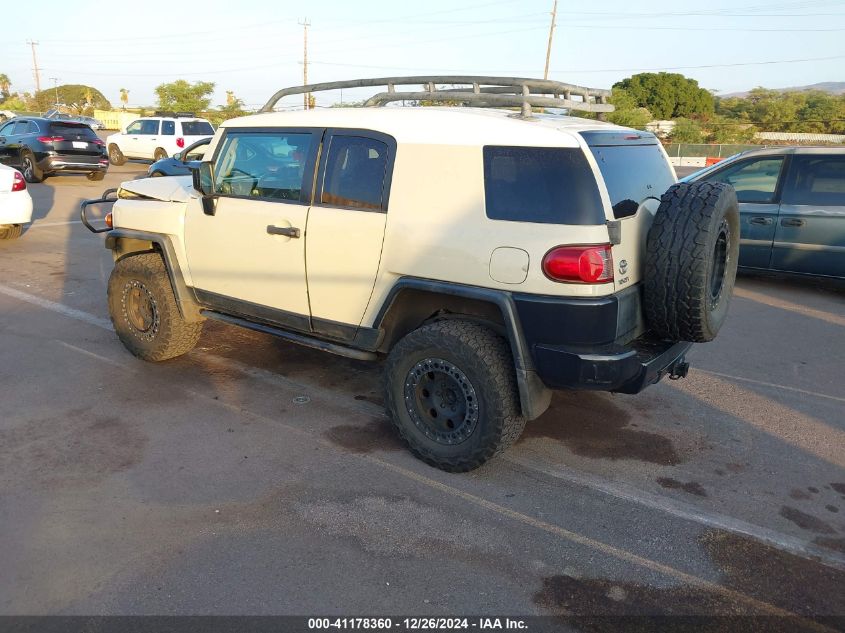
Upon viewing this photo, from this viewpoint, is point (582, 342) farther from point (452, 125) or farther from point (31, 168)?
point (31, 168)

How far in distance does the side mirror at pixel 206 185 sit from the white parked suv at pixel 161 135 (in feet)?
59.8

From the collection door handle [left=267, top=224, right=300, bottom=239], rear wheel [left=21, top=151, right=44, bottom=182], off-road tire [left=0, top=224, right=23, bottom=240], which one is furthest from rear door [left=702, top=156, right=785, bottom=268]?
rear wheel [left=21, top=151, right=44, bottom=182]

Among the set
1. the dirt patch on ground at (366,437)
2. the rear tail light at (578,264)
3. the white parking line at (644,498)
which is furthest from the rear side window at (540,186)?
the dirt patch on ground at (366,437)

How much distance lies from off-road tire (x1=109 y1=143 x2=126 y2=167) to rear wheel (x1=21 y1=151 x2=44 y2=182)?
6.37m

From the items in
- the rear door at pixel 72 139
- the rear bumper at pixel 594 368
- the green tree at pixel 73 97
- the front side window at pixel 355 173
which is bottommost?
the rear bumper at pixel 594 368

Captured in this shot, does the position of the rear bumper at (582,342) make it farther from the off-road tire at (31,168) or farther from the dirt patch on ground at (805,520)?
the off-road tire at (31,168)

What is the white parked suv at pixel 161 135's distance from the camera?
2166 centimetres

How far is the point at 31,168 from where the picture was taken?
55.1 ft

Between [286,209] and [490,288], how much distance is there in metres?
1.48

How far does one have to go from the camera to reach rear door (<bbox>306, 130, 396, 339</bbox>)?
12.4ft

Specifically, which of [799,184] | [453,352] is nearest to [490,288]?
[453,352]

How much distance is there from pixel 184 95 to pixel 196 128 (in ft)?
163

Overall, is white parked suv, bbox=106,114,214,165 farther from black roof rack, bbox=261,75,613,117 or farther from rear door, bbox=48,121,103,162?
black roof rack, bbox=261,75,613,117

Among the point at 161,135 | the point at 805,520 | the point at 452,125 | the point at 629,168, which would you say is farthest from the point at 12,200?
the point at 161,135
